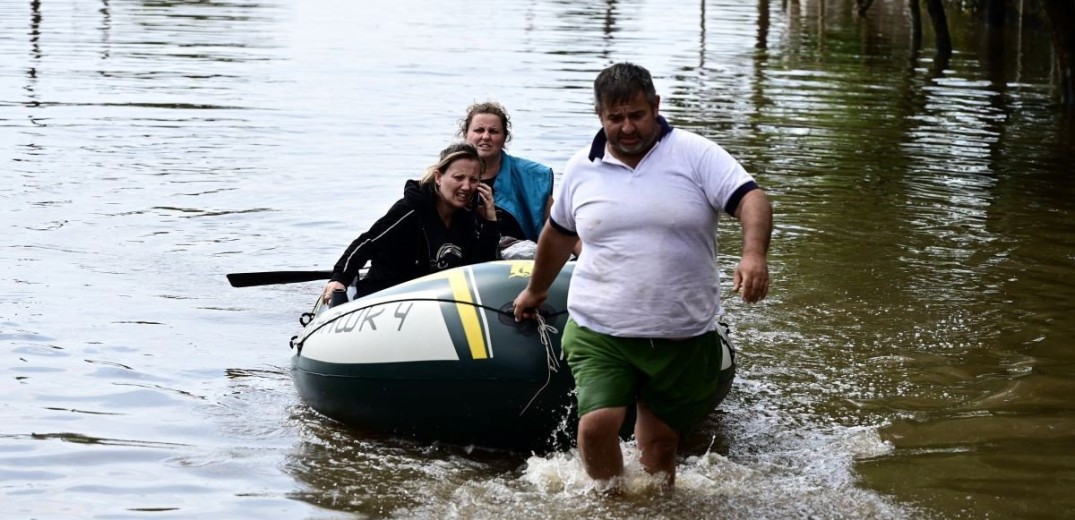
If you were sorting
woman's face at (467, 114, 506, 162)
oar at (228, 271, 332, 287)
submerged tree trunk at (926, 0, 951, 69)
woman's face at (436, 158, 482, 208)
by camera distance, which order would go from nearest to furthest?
woman's face at (436, 158, 482, 208), woman's face at (467, 114, 506, 162), oar at (228, 271, 332, 287), submerged tree trunk at (926, 0, 951, 69)

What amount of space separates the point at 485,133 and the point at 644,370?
115 inches

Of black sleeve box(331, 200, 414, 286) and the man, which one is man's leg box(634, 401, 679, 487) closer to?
the man

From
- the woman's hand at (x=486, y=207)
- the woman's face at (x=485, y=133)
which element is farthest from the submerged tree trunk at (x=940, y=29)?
the woman's hand at (x=486, y=207)

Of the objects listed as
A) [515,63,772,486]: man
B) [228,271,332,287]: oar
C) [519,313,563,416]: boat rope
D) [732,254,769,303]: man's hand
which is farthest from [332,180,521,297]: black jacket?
[732,254,769,303]: man's hand

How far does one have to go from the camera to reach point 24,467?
654 centimetres

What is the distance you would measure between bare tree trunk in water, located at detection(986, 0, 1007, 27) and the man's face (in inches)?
1389

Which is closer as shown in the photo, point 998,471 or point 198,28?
point 998,471

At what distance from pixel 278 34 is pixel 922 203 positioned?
21.6m

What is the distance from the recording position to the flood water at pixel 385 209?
6.36 m

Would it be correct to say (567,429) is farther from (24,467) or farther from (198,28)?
(198,28)

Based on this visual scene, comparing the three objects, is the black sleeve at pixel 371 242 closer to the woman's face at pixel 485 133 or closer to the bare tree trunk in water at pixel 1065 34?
the woman's face at pixel 485 133

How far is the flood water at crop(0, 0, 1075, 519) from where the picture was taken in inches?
250

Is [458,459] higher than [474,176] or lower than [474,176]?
lower

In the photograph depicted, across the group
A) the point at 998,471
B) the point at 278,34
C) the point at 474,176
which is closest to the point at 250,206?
the point at 474,176
